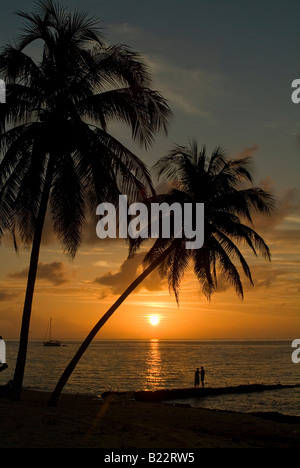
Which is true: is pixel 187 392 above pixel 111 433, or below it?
below

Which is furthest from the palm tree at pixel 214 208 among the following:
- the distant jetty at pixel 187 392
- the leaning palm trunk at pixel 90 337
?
the distant jetty at pixel 187 392

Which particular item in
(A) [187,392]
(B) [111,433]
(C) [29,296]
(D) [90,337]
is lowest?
(A) [187,392]

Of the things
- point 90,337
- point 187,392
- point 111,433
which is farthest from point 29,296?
point 187,392

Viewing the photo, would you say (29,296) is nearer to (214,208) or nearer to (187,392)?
(214,208)

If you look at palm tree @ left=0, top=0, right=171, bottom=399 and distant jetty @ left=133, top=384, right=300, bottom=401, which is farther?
distant jetty @ left=133, top=384, right=300, bottom=401

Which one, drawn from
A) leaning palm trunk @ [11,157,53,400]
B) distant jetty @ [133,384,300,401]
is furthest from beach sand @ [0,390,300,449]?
distant jetty @ [133,384,300,401]

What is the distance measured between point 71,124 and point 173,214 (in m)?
6.17

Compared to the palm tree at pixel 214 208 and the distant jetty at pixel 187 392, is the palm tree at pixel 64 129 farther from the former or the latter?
the distant jetty at pixel 187 392

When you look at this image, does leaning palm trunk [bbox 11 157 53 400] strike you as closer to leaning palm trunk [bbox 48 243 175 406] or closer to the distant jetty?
leaning palm trunk [bbox 48 243 175 406]

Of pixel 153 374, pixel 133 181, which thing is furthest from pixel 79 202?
pixel 153 374

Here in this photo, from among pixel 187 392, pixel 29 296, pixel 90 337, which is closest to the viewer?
pixel 29 296
